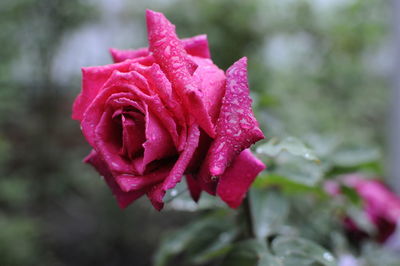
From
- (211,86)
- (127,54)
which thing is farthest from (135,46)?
(211,86)

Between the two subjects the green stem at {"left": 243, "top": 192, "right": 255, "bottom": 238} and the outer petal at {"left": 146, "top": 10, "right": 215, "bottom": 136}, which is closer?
the outer petal at {"left": 146, "top": 10, "right": 215, "bottom": 136}

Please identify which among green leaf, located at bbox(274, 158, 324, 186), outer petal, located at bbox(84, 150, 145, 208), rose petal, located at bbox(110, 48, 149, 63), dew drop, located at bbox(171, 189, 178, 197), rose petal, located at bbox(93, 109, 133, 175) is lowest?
green leaf, located at bbox(274, 158, 324, 186)

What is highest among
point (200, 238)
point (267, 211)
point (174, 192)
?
point (174, 192)

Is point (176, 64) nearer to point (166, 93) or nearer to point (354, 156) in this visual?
point (166, 93)

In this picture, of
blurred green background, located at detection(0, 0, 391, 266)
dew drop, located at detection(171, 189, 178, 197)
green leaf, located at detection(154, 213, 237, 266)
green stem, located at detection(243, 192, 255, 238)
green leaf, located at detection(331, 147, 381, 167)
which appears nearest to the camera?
dew drop, located at detection(171, 189, 178, 197)

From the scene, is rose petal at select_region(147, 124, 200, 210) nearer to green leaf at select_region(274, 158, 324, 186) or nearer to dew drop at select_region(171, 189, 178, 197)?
dew drop at select_region(171, 189, 178, 197)

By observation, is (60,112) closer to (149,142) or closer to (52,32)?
(52,32)

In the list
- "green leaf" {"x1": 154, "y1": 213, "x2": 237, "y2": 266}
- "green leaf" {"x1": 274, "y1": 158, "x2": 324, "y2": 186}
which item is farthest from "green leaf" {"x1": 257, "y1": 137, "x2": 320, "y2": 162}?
"green leaf" {"x1": 154, "y1": 213, "x2": 237, "y2": 266}
